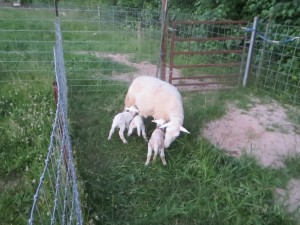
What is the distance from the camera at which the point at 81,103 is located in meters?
5.26

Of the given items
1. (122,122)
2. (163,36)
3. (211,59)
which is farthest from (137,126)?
(211,59)

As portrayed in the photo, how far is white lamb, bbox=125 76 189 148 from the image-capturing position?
397 cm

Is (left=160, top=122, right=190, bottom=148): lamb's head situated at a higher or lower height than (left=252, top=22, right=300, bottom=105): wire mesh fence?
lower

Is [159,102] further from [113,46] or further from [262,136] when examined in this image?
[113,46]

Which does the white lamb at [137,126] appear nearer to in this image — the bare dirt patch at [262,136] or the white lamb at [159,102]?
the white lamb at [159,102]

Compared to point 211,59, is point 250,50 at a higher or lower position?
higher

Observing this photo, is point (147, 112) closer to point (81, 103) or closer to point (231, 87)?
point (81, 103)

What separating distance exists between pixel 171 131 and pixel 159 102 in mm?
627

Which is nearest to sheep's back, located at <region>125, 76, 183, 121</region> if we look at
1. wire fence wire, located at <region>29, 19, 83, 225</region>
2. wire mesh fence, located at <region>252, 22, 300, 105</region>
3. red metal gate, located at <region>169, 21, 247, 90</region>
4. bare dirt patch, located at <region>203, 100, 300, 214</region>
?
bare dirt patch, located at <region>203, 100, 300, 214</region>

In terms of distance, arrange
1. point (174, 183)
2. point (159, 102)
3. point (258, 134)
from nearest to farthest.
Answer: point (174, 183)
point (159, 102)
point (258, 134)

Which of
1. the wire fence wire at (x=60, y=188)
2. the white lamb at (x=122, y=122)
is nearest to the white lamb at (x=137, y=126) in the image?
the white lamb at (x=122, y=122)

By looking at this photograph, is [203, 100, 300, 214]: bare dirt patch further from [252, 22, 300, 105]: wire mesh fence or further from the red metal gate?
the red metal gate

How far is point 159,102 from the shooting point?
4.41 metres

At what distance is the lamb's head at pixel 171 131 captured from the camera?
12.7ft
